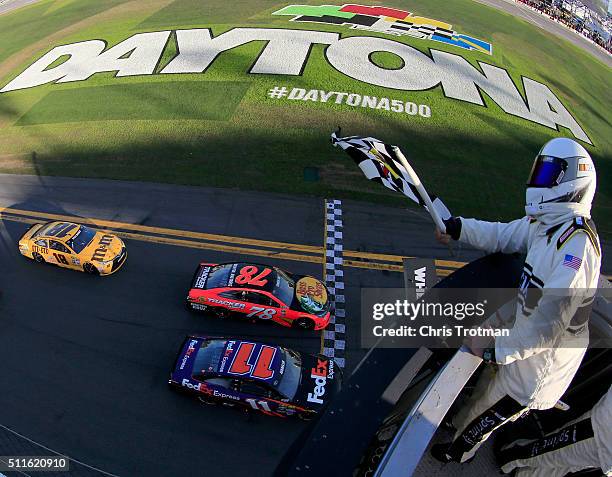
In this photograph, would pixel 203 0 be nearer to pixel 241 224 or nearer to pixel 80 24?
pixel 80 24

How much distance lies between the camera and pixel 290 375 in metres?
10.3

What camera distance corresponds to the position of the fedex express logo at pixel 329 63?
23.7 meters

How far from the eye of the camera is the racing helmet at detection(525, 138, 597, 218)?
3523 millimetres

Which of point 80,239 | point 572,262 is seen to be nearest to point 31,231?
point 80,239

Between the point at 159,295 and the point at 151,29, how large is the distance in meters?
21.7

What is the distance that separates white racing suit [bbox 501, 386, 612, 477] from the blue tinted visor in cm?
155

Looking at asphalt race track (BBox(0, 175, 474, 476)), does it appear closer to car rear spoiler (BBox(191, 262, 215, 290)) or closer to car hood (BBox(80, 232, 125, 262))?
car hood (BBox(80, 232, 125, 262))

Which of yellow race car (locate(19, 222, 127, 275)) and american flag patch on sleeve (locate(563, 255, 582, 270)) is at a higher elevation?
american flag patch on sleeve (locate(563, 255, 582, 270))

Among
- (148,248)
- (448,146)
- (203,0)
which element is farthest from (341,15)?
(148,248)

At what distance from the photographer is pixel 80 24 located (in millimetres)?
30750

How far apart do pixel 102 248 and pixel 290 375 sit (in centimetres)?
687

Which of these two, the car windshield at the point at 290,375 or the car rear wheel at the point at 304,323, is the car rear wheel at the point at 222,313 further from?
the car windshield at the point at 290,375
